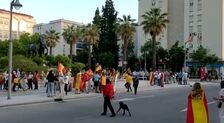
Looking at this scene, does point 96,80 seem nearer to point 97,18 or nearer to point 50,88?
point 50,88

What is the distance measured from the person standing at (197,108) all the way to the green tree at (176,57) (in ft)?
259

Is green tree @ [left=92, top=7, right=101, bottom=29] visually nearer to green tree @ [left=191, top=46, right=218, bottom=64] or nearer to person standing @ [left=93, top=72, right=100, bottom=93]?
green tree @ [left=191, top=46, right=218, bottom=64]

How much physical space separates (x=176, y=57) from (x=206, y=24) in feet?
33.0

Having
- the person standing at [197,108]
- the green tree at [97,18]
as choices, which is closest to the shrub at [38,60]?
the green tree at [97,18]

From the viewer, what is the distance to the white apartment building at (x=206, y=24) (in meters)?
89.1

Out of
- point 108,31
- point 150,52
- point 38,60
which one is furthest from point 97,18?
point 38,60

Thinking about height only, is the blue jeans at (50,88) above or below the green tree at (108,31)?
below

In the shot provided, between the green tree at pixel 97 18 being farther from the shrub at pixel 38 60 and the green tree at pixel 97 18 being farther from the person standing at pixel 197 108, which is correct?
the person standing at pixel 197 108

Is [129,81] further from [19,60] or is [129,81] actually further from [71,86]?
[19,60]

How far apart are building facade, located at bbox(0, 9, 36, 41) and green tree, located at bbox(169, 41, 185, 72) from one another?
230 feet

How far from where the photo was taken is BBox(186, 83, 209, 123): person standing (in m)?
10.8

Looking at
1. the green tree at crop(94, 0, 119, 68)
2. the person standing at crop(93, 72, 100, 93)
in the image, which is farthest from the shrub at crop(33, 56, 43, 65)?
the green tree at crop(94, 0, 119, 68)

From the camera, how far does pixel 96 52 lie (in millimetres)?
103375

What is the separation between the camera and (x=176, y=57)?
293 ft
